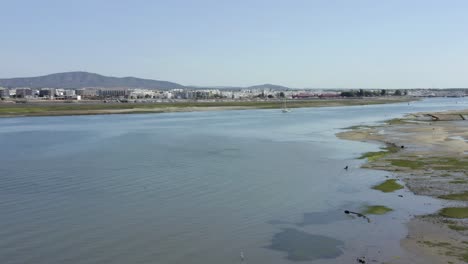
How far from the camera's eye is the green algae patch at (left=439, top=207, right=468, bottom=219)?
12.8 metres

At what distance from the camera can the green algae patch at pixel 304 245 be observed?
10376 mm

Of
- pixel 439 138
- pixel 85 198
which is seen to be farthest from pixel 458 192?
pixel 439 138

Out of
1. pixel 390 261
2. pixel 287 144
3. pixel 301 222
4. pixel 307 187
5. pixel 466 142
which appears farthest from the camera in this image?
pixel 287 144

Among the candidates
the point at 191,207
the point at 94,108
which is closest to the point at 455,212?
the point at 191,207

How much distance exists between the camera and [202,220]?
43.1ft

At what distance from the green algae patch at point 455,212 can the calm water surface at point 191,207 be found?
0.44m

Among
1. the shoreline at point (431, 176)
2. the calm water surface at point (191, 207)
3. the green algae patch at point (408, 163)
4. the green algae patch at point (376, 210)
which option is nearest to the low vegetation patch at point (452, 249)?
the shoreline at point (431, 176)

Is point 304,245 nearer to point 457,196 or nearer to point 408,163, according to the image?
point 457,196

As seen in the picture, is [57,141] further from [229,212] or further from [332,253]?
[332,253]

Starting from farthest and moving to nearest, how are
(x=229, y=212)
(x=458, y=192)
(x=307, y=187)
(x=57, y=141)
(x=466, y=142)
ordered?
1. (x=57, y=141)
2. (x=466, y=142)
3. (x=307, y=187)
4. (x=458, y=192)
5. (x=229, y=212)

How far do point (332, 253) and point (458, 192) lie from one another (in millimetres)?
6981

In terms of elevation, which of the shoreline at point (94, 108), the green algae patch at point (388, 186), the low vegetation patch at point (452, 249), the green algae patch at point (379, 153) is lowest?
the low vegetation patch at point (452, 249)

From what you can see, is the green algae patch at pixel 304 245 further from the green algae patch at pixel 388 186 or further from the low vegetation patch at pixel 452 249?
the green algae patch at pixel 388 186

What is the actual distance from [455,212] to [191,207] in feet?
24.3
